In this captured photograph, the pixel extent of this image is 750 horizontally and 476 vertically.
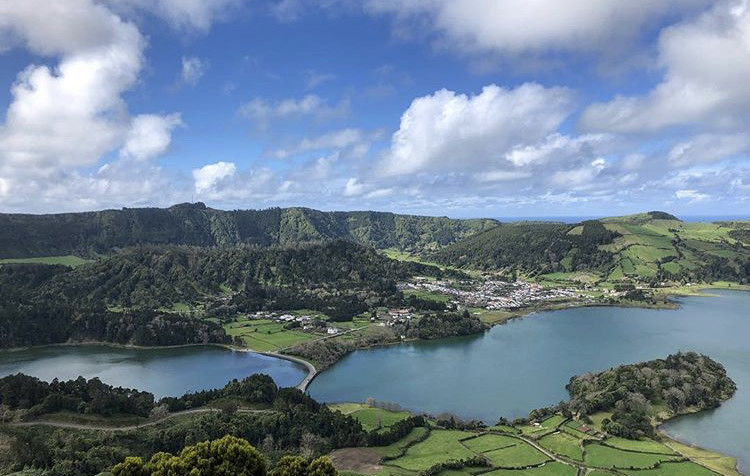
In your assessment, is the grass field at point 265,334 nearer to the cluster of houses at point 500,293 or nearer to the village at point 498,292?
the village at point 498,292

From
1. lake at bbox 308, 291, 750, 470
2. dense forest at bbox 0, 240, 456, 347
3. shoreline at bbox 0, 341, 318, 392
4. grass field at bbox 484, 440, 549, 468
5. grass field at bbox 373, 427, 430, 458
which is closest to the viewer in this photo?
grass field at bbox 484, 440, 549, 468

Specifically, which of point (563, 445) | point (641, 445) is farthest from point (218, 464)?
point (641, 445)

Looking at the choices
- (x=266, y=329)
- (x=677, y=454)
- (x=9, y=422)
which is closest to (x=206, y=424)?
(x=9, y=422)

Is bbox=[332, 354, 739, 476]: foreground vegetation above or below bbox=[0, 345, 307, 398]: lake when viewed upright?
above

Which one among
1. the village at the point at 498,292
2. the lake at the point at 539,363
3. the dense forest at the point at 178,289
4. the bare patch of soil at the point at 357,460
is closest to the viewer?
the bare patch of soil at the point at 357,460

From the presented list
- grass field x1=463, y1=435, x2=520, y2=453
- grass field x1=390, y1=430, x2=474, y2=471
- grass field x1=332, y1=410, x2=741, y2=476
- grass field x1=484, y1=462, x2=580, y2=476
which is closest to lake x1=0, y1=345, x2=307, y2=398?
grass field x1=390, y1=430, x2=474, y2=471

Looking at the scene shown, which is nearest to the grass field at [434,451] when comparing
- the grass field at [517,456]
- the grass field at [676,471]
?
the grass field at [517,456]

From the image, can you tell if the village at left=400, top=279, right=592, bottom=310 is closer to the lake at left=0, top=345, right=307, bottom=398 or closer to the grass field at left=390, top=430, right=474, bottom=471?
the lake at left=0, top=345, right=307, bottom=398
